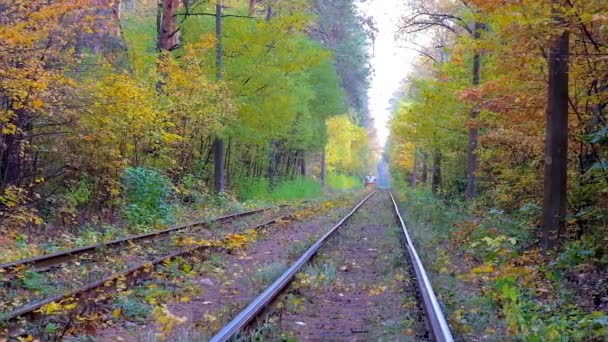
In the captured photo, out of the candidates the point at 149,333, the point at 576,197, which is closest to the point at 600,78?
the point at 576,197

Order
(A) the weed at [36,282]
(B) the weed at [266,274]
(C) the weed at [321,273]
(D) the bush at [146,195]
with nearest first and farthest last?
(A) the weed at [36,282] < (B) the weed at [266,274] < (C) the weed at [321,273] < (D) the bush at [146,195]

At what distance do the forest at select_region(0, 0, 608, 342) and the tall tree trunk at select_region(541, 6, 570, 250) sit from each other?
1.3 inches

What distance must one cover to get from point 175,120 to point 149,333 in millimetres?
14599

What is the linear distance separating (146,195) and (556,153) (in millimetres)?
10708

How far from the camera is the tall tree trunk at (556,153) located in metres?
10.1

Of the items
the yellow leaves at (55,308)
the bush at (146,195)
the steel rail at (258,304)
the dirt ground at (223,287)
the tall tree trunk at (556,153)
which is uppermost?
the tall tree trunk at (556,153)

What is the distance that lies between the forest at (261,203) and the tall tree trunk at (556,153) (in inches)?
1.3

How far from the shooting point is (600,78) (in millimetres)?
9633

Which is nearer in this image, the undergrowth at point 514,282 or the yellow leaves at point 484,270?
the undergrowth at point 514,282

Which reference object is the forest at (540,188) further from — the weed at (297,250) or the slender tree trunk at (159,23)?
the slender tree trunk at (159,23)

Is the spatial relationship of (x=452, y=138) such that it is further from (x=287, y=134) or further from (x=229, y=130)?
(x=287, y=134)

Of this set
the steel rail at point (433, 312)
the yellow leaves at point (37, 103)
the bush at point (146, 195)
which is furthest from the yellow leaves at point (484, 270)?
the bush at point (146, 195)

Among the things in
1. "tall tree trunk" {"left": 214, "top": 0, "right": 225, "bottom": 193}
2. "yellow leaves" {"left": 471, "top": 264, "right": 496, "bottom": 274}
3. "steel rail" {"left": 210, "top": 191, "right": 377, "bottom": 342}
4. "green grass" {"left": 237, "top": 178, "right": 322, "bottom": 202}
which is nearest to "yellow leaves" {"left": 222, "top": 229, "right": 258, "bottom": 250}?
"steel rail" {"left": 210, "top": 191, "right": 377, "bottom": 342}

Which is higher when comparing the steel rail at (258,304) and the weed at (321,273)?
the steel rail at (258,304)
